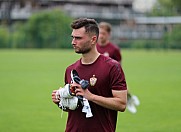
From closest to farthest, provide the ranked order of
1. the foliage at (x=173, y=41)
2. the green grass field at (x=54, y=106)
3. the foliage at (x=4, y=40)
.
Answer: the green grass field at (x=54, y=106)
the foliage at (x=4, y=40)
the foliage at (x=173, y=41)

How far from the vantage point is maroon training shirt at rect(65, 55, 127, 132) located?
5.97 metres

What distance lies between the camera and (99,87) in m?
6.02

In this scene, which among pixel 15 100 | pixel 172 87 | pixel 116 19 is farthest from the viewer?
pixel 116 19

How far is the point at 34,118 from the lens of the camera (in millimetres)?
14156

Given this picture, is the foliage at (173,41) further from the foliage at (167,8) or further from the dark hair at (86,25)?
the dark hair at (86,25)

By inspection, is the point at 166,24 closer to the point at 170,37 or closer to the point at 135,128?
the point at 170,37

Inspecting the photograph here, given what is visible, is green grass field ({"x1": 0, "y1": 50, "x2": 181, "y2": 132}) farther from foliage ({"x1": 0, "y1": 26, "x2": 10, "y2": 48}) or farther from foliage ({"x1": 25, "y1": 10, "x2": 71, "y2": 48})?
foliage ({"x1": 25, "y1": 10, "x2": 71, "y2": 48})

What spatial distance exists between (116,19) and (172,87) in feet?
255

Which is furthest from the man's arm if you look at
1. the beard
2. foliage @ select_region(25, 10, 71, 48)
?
foliage @ select_region(25, 10, 71, 48)

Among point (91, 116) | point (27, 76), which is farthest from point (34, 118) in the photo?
point (27, 76)

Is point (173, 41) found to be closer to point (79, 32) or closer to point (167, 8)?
point (167, 8)

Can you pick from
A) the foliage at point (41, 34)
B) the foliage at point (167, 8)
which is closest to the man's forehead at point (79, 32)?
the foliage at point (41, 34)

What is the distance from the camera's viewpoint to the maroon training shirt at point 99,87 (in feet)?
19.6

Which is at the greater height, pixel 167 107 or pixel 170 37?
pixel 167 107
